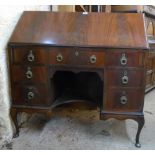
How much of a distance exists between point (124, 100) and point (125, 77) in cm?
17

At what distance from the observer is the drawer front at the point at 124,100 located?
1455 millimetres

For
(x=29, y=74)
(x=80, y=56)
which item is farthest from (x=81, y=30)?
(x=29, y=74)

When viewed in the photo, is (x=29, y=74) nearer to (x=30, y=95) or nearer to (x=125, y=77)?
(x=30, y=95)

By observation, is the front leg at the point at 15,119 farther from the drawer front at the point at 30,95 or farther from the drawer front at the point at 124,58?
the drawer front at the point at 124,58

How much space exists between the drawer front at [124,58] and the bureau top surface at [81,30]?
1.7 inches

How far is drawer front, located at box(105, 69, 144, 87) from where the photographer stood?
1405 mm

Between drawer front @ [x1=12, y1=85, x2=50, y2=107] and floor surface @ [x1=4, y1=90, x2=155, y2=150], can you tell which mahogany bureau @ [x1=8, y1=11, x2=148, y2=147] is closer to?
drawer front @ [x1=12, y1=85, x2=50, y2=107]

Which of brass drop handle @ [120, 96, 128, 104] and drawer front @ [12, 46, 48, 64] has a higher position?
drawer front @ [12, 46, 48, 64]

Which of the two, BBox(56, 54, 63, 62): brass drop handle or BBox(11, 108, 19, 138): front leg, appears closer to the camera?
BBox(56, 54, 63, 62): brass drop handle

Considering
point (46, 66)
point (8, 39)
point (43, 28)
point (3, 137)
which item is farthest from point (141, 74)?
point (3, 137)

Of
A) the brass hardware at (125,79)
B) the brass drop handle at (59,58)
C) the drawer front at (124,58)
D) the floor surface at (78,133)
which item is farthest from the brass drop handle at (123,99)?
the brass drop handle at (59,58)

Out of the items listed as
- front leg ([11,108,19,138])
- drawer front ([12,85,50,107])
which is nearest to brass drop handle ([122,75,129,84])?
drawer front ([12,85,50,107])

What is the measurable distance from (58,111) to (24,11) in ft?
3.26

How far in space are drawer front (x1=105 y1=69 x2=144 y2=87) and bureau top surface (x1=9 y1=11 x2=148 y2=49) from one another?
165 millimetres
